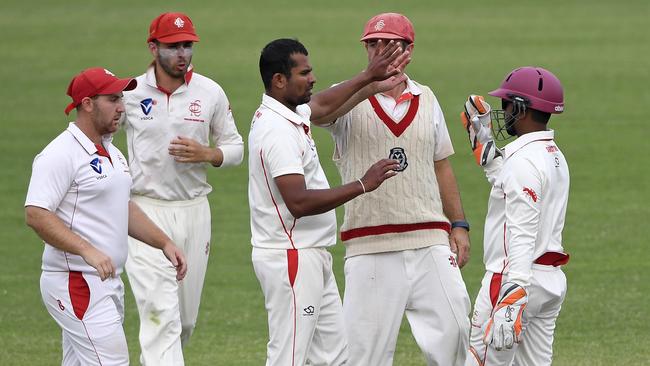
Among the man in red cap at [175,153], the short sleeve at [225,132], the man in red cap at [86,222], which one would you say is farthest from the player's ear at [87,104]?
the short sleeve at [225,132]

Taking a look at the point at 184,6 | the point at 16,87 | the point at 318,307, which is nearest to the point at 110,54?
the point at 16,87

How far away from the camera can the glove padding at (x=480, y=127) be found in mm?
8898

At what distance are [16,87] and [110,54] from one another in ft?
14.9

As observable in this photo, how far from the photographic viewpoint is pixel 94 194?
331 inches

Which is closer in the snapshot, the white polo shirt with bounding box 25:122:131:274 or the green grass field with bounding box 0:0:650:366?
the white polo shirt with bounding box 25:122:131:274

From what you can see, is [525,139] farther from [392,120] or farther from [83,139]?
[83,139]

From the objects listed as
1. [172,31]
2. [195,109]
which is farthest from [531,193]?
[172,31]

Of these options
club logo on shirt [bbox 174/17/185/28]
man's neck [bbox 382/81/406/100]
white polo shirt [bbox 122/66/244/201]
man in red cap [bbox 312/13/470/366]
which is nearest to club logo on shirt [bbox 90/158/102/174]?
man in red cap [bbox 312/13/470/366]

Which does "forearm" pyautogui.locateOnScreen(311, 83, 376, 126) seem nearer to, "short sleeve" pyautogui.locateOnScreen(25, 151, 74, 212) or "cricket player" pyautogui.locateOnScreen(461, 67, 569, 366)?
"cricket player" pyautogui.locateOnScreen(461, 67, 569, 366)

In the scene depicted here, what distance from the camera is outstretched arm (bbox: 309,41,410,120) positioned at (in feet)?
28.6

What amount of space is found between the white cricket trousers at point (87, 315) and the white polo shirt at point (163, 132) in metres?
1.99

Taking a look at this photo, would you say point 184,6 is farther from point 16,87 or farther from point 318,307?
point 318,307

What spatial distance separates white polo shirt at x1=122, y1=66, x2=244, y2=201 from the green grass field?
203 centimetres

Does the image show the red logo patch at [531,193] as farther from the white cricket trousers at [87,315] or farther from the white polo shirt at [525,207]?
the white cricket trousers at [87,315]
